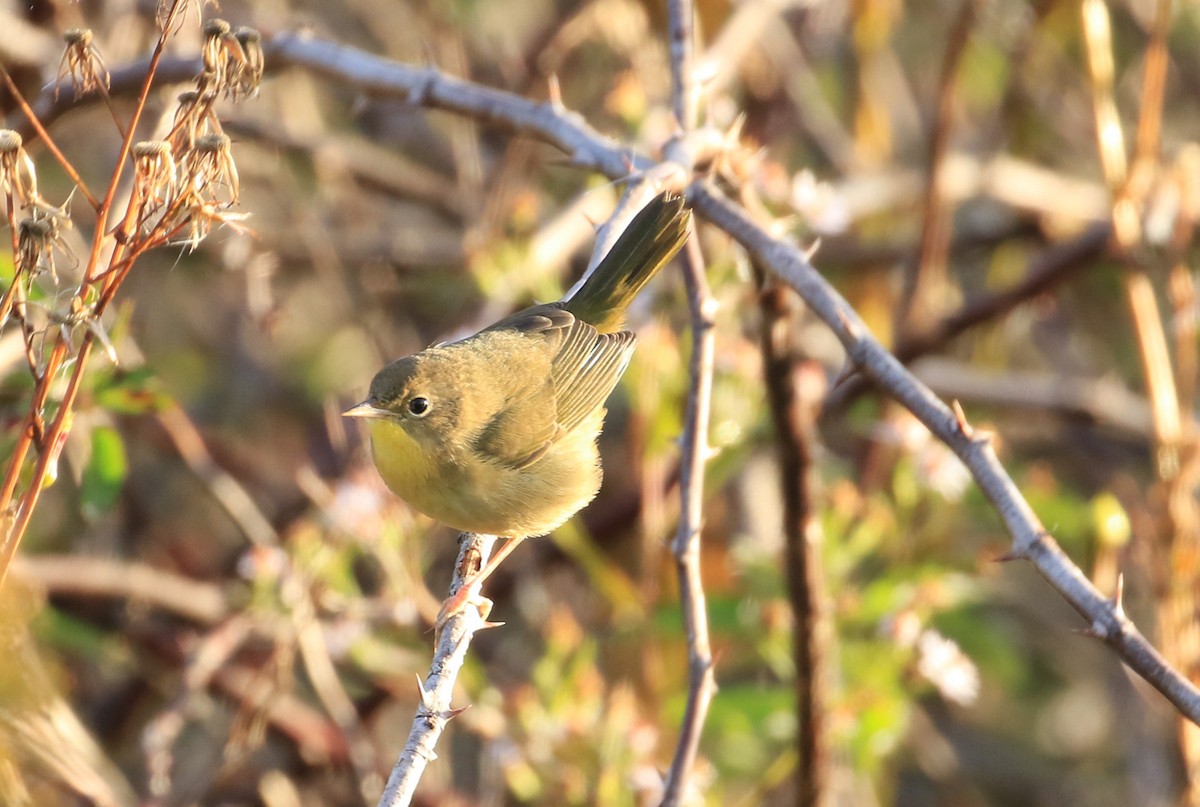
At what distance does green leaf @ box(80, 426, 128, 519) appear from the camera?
127 inches

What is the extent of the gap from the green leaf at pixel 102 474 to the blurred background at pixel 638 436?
0.03ft

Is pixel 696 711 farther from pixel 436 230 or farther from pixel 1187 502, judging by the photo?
→ pixel 436 230

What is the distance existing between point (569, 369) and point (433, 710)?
1715 millimetres

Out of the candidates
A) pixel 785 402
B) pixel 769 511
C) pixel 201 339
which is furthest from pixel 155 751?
pixel 201 339

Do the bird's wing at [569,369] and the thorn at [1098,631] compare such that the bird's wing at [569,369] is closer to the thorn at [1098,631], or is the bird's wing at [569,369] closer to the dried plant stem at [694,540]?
the dried plant stem at [694,540]

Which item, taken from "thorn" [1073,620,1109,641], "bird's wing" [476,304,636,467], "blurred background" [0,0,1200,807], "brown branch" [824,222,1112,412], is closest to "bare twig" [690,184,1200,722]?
"thorn" [1073,620,1109,641]

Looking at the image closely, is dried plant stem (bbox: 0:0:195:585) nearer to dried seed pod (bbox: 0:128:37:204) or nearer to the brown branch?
dried seed pod (bbox: 0:128:37:204)

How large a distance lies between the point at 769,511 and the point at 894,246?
144cm

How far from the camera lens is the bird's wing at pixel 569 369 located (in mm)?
3947

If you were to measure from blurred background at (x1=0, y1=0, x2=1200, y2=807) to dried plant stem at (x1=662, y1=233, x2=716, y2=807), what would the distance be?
0.44ft

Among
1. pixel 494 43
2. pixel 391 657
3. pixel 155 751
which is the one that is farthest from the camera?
pixel 494 43

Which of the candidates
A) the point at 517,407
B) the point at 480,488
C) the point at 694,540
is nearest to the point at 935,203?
the point at 517,407

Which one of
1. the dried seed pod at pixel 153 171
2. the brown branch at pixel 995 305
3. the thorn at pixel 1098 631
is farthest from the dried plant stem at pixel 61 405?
the brown branch at pixel 995 305

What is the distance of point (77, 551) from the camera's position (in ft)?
20.7
